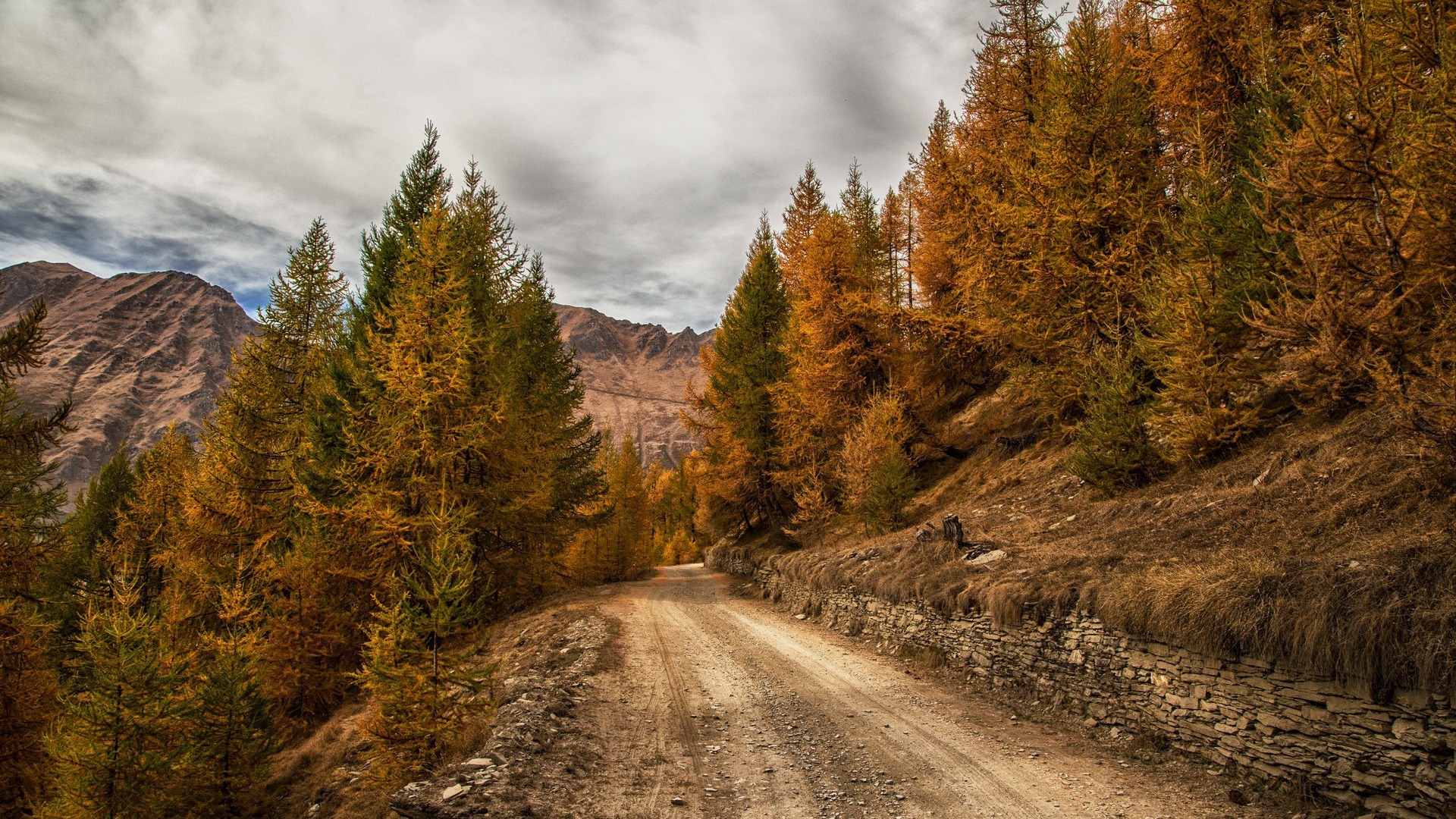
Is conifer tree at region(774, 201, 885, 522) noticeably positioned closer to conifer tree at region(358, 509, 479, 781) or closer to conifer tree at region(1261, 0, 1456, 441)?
conifer tree at region(1261, 0, 1456, 441)

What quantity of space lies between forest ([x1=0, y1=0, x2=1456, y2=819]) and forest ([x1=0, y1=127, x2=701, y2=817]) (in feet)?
0.28

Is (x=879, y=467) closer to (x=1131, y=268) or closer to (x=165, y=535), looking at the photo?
(x=1131, y=268)

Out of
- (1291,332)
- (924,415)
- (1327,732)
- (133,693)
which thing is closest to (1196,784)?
(1327,732)

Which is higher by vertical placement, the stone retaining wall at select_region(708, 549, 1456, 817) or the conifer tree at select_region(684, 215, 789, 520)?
the conifer tree at select_region(684, 215, 789, 520)

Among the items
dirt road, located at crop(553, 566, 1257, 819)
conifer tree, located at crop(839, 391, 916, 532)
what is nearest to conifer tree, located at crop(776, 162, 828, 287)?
conifer tree, located at crop(839, 391, 916, 532)

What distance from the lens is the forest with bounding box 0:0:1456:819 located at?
7.29 metres

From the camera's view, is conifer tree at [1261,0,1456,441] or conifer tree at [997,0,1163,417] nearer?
conifer tree at [1261,0,1456,441]

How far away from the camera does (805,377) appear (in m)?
21.6

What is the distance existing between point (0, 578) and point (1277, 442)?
2254 centimetres

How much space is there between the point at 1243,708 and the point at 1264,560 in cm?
176

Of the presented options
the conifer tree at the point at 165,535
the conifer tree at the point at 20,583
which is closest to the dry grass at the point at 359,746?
the conifer tree at the point at 20,583

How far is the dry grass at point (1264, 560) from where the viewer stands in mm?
5086

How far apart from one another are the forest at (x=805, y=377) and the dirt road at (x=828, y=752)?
8.17 ft

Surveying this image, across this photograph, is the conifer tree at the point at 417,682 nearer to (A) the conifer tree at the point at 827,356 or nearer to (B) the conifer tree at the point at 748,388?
(A) the conifer tree at the point at 827,356
